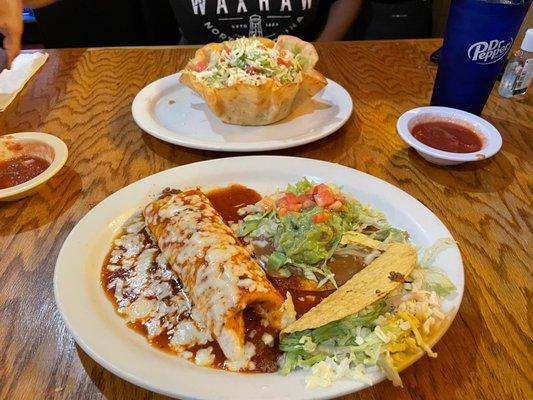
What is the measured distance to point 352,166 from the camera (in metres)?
2.06

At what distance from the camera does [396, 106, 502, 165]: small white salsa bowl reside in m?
1.90

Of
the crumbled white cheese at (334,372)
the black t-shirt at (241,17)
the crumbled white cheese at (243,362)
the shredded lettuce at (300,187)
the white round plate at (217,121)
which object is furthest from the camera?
the black t-shirt at (241,17)

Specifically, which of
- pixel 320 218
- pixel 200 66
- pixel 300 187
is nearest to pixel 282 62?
pixel 200 66

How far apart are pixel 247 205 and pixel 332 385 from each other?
861 mm

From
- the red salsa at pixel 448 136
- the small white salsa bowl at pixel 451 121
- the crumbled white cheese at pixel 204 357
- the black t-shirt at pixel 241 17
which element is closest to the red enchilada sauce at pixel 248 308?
the crumbled white cheese at pixel 204 357

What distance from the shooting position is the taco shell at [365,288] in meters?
1.22

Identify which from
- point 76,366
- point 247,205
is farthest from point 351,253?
point 76,366

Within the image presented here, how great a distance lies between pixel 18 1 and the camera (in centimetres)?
250

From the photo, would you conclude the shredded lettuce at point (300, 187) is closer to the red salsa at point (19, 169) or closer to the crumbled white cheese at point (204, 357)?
the crumbled white cheese at point (204, 357)

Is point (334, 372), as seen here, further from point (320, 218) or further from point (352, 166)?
point (352, 166)

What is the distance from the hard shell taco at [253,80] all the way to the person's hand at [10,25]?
3.08ft

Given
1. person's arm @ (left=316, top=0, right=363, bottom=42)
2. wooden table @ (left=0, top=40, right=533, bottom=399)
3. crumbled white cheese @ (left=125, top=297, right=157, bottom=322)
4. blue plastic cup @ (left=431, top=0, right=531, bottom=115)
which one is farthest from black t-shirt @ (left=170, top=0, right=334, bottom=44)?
crumbled white cheese @ (left=125, top=297, right=157, bottom=322)

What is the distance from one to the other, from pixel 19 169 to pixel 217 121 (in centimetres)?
91

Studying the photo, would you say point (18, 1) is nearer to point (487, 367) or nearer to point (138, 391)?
point (138, 391)
